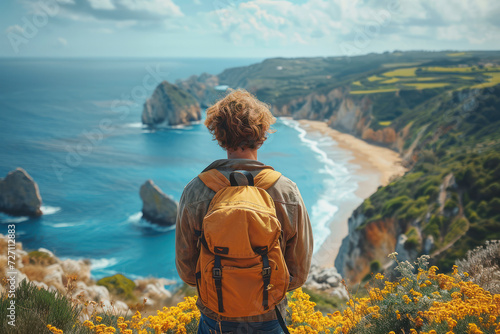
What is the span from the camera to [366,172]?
42.9m

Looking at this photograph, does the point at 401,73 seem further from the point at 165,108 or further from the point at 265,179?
the point at 265,179

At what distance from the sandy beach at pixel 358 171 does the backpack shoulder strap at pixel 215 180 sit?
74.1 feet

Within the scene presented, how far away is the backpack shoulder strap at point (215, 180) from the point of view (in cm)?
223

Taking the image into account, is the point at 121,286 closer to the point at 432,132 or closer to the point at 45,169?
the point at 45,169

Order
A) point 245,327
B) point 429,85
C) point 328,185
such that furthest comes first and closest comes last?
point 429,85 < point 328,185 < point 245,327

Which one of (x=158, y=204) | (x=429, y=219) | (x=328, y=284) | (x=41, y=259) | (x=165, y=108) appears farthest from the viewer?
(x=165, y=108)

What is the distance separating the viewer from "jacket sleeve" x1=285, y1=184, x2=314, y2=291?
228 cm

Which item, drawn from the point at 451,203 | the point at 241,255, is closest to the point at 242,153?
the point at 241,255

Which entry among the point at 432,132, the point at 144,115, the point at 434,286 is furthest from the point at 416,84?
the point at 434,286

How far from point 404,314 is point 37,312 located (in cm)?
359

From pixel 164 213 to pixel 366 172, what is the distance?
83.0 feet

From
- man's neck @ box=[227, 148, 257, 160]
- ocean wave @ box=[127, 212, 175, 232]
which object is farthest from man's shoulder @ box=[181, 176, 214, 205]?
ocean wave @ box=[127, 212, 175, 232]

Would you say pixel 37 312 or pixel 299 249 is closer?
pixel 299 249

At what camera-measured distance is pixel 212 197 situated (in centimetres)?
225
